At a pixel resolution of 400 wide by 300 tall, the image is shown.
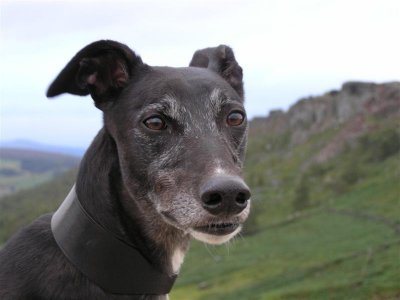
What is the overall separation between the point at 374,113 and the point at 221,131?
152 meters

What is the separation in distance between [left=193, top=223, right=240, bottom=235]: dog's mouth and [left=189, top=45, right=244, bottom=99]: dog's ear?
2564 millimetres

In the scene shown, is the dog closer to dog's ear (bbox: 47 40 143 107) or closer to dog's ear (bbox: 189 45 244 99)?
dog's ear (bbox: 47 40 143 107)

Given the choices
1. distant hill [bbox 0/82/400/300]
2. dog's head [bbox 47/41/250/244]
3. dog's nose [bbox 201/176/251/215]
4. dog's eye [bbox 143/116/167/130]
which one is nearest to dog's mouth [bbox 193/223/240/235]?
dog's head [bbox 47/41/250/244]

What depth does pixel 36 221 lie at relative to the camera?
708 centimetres

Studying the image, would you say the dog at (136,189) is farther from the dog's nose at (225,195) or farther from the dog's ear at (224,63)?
the dog's ear at (224,63)

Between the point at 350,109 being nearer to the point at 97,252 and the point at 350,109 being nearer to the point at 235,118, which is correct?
the point at 235,118

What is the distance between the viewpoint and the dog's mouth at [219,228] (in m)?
6.49

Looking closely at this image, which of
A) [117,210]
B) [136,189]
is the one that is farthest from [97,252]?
[136,189]

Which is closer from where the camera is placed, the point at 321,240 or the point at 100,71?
the point at 100,71

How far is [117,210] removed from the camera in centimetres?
685

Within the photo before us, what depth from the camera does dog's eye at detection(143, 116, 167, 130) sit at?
23.1ft

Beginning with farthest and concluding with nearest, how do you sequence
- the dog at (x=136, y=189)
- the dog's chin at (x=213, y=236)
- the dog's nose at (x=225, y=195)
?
the dog's chin at (x=213, y=236) < the dog at (x=136, y=189) < the dog's nose at (x=225, y=195)

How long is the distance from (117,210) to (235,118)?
1.72 m

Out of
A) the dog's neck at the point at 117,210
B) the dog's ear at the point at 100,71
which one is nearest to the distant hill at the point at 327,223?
the dog's neck at the point at 117,210
